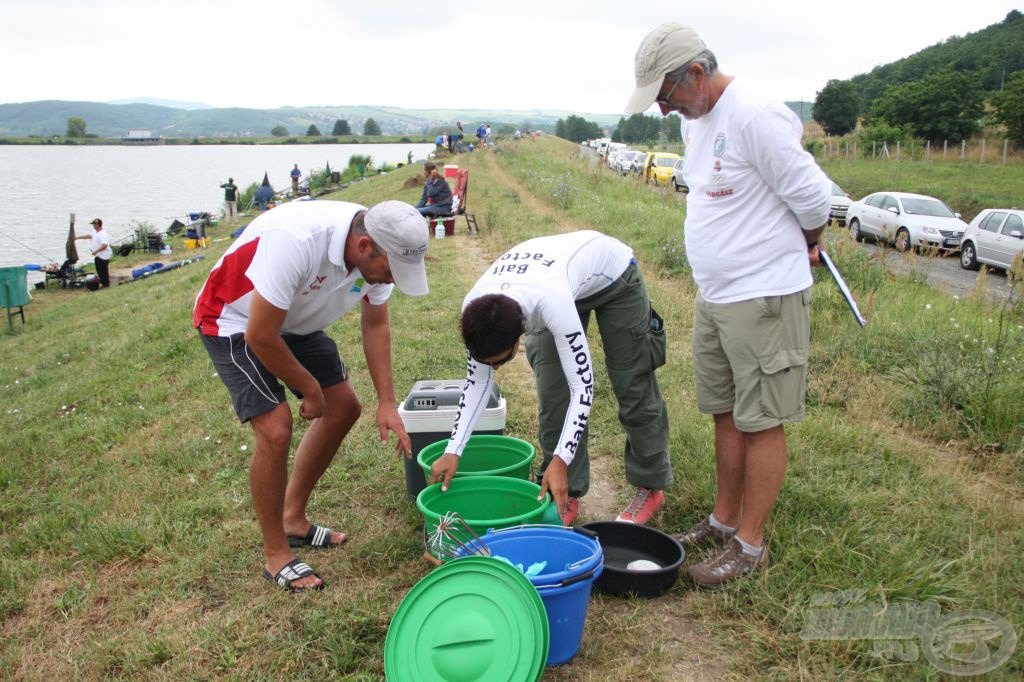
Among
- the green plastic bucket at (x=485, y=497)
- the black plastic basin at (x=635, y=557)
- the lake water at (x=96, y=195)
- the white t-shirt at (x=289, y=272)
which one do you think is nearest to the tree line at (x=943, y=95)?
the black plastic basin at (x=635, y=557)

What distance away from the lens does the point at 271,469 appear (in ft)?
9.09

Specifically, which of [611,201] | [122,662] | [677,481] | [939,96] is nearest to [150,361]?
[122,662]

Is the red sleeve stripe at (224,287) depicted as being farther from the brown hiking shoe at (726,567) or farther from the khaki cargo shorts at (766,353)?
the brown hiking shoe at (726,567)

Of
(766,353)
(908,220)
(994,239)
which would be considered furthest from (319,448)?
(908,220)

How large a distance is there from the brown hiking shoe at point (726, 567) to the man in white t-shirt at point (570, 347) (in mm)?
512

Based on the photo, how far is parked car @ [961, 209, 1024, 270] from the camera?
507 inches

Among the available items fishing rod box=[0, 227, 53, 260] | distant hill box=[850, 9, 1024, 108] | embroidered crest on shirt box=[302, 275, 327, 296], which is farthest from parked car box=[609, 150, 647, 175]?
embroidered crest on shirt box=[302, 275, 327, 296]

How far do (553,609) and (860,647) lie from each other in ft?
3.27

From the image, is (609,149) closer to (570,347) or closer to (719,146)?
(719,146)

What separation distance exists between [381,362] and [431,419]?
461 millimetres

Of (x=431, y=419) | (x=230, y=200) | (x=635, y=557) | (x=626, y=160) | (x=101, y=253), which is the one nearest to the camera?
(x=635, y=557)

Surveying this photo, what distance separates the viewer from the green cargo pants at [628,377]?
299 centimetres

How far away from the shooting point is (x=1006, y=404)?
3842mm

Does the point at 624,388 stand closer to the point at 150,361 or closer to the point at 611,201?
the point at 150,361
